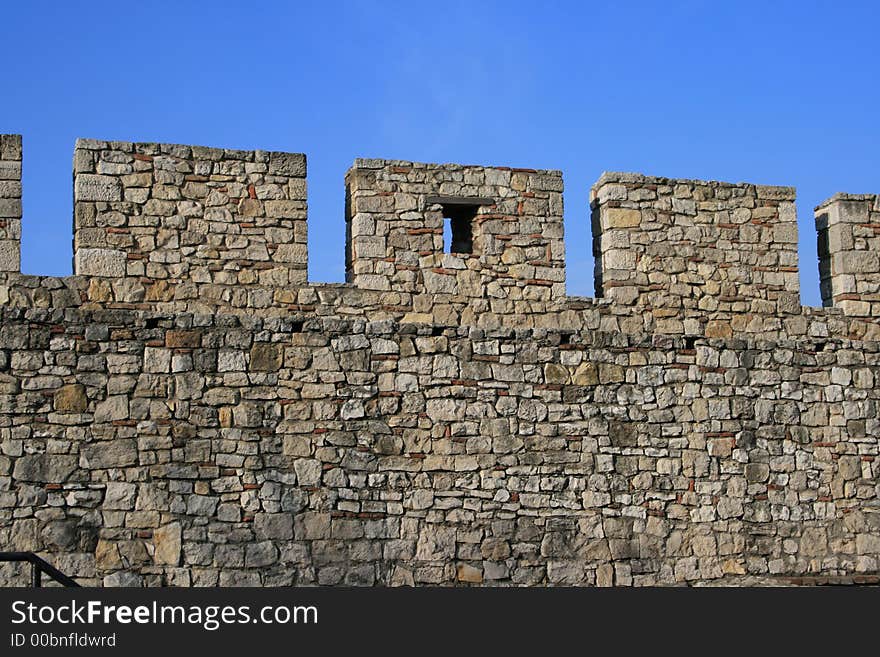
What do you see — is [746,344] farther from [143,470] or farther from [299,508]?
[143,470]

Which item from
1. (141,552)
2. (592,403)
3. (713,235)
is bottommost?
(141,552)

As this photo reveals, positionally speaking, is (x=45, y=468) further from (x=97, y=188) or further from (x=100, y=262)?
(x=97, y=188)

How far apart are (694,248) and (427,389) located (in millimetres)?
2615

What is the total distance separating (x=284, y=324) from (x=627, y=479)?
285 centimetres

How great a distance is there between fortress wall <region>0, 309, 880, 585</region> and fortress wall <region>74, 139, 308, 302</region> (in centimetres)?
37

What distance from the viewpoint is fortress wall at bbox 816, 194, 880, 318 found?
1258 cm

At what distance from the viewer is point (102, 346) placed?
10.7m

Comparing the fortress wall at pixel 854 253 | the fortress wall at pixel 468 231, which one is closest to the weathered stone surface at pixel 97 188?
the fortress wall at pixel 468 231

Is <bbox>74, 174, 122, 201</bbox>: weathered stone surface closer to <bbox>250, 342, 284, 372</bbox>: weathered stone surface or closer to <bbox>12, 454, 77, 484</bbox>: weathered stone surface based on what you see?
<bbox>250, 342, 284, 372</bbox>: weathered stone surface

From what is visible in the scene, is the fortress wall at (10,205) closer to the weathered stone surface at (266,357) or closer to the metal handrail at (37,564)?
the weathered stone surface at (266,357)

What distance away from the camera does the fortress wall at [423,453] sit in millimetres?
10586

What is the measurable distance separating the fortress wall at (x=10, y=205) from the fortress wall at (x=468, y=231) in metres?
2.46

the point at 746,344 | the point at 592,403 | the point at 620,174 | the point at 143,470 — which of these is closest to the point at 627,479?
the point at 592,403

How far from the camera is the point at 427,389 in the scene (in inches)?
444
